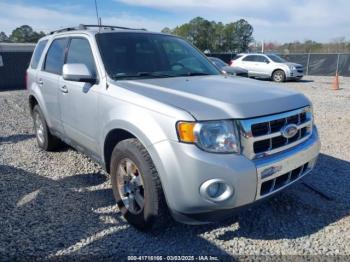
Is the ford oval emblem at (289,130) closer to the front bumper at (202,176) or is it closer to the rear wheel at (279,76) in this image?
the front bumper at (202,176)

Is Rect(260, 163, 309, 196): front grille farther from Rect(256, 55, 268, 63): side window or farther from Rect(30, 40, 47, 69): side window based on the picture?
Rect(256, 55, 268, 63): side window

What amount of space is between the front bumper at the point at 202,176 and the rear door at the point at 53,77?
7.64 ft

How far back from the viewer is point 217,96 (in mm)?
2773

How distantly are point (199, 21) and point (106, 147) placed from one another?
4513 centimetres

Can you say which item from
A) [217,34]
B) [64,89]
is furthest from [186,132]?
[217,34]

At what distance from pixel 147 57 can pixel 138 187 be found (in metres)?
1.57

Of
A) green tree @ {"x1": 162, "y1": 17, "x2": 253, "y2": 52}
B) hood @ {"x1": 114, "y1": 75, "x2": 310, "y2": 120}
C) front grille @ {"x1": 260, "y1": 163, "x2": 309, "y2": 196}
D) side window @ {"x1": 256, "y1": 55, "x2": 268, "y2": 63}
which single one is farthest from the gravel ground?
green tree @ {"x1": 162, "y1": 17, "x2": 253, "y2": 52}

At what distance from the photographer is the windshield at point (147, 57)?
351 cm

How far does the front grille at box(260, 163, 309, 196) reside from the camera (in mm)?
2664

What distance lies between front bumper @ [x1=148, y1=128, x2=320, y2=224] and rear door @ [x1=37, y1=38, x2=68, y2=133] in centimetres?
233

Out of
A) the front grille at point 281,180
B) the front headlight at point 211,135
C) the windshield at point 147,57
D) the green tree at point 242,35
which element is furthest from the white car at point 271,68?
the green tree at point 242,35

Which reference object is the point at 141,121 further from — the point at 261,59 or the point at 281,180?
the point at 261,59

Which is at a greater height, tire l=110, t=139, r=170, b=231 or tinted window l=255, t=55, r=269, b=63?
tinted window l=255, t=55, r=269, b=63

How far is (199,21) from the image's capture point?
45.6 metres
